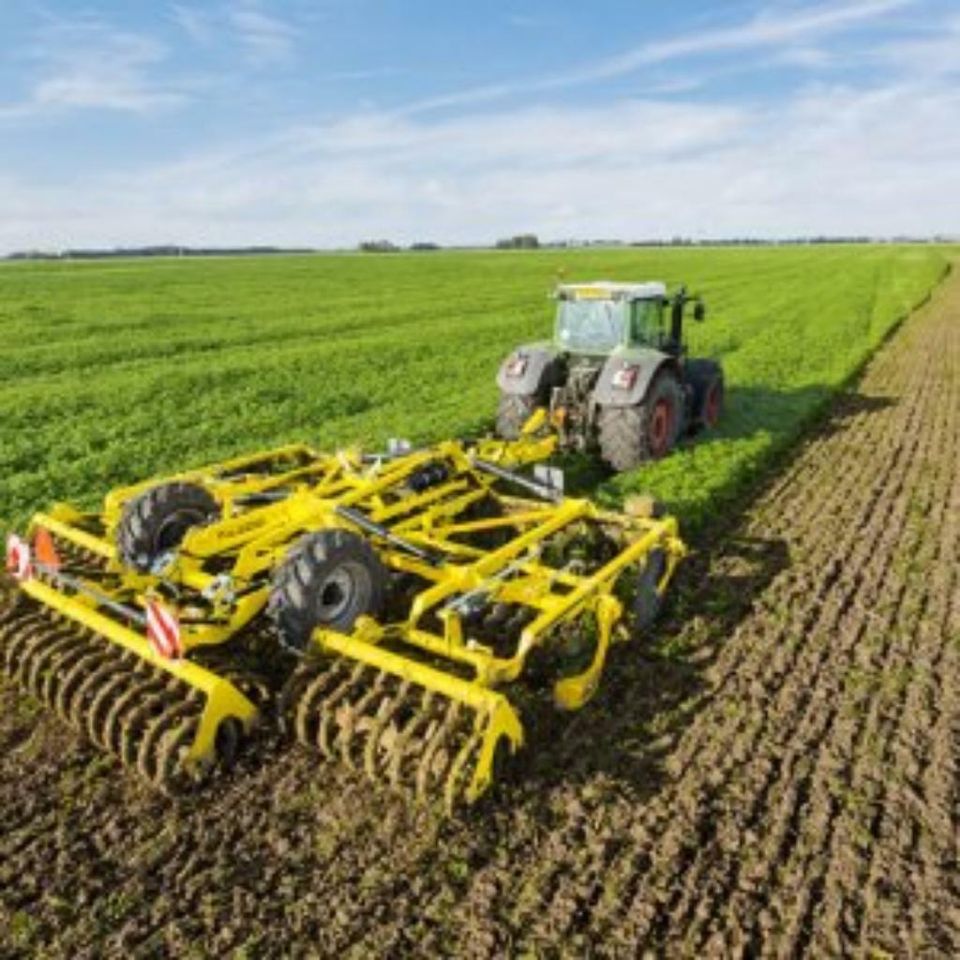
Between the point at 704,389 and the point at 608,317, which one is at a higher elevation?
the point at 608,317

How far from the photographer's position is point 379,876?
483cm

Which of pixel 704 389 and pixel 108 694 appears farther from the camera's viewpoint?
pixel 704 389

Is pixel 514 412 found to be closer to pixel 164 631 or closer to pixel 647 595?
pixel 647 595

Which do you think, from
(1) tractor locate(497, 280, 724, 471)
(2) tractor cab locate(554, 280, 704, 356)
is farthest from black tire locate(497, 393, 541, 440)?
(2) tractor cab locate(554, 280, 704, 356)

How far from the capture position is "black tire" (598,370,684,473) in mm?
11008

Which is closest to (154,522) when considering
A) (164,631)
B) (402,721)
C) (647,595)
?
(164,631)

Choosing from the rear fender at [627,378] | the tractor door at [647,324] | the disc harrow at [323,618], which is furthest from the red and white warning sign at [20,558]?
the tractor door at [647,324]

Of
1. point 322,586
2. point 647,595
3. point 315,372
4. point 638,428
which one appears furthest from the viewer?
point 315,372

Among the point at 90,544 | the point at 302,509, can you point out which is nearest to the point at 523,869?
the point at 302,509

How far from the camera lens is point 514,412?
12.2 metres

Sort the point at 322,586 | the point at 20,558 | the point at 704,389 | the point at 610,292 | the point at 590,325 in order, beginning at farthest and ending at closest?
the point at 704,389
the point at 590,325
the point at 610,292
the point at 20,558
the point at 322,586

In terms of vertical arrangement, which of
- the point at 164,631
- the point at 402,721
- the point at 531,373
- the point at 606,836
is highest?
the point at 531,373

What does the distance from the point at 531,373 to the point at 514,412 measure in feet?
1.91

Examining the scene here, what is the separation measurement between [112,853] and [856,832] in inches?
159
